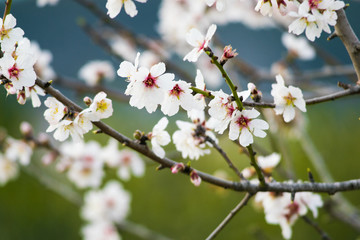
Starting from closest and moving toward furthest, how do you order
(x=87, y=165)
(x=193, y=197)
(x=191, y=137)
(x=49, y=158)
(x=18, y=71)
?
1. (x=18, y=71)
2. (x=191, y=137)
3. (x=49, y=158)
4. (x=87, y=165)
5. (x=193, y=197)

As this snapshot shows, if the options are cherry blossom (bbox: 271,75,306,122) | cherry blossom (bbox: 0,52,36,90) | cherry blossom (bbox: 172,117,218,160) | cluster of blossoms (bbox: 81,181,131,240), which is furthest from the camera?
cluster of blossoms (bbox: 81,181,131,240)

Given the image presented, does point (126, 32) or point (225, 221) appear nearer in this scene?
point (225, 221)

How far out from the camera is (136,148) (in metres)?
0.92

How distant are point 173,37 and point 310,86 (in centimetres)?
112

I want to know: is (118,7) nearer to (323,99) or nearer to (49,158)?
(323,99)

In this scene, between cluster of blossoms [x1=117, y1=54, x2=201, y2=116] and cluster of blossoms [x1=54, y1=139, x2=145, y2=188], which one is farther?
cluster of blossoms [x1=54, y1=139, x2=145, y2=188]

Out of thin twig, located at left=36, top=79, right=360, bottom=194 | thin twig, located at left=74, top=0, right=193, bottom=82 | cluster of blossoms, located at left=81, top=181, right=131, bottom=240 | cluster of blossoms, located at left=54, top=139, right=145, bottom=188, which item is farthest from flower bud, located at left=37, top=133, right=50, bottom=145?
thin twig, located at left=36, top=79, right=360, bottom=194

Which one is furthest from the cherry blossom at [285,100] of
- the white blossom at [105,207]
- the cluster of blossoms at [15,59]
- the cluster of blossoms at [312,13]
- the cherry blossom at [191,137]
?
the white blossom at [105,207]

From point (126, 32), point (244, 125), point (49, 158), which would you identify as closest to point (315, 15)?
point (244, 125)

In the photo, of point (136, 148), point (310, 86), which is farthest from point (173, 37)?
point (136, 148)

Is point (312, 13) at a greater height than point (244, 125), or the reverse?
point (312, 13)

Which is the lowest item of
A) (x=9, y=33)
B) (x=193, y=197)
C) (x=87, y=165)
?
(x=193, y=197)

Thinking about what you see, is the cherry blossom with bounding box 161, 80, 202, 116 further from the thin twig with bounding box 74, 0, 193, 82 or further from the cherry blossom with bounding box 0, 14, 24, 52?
the thin twig with bounding box 74, 0, 193, 82

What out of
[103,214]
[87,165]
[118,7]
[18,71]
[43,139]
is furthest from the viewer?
[103,214]
